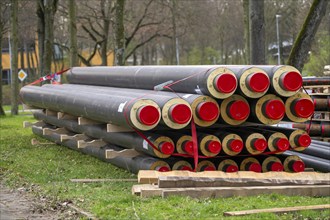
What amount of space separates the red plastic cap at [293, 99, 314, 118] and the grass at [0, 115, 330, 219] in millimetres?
1763

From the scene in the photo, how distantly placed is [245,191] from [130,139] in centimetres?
285

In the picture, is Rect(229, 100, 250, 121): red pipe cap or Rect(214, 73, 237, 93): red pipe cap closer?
Rect(214, 73, 237, 93): red pipe cap

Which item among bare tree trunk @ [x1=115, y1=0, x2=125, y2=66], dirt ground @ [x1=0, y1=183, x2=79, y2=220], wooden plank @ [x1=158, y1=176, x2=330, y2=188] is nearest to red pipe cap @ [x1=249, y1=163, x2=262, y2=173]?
wooden plank @ [x1=158, y1=176, x2=330, y2=188]

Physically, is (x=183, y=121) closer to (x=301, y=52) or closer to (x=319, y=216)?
(x=319, y=216)

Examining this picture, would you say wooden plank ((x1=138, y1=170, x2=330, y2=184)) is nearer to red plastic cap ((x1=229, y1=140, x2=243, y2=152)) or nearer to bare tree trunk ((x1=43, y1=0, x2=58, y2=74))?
red plastic cap ((x1=229, y1=140, x2=243, y2=152))

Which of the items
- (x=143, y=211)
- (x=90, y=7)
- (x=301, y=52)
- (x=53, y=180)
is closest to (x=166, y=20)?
(x=90, y=7)

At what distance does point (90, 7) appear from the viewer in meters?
38.6

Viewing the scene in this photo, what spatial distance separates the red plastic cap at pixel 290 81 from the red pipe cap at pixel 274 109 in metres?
0.28

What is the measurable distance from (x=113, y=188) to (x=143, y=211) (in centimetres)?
210

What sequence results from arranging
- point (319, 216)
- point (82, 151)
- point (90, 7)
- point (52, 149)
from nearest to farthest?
1. point (319, 216)
2. point (82, 151)
3. point (52, 149)
4. point (90, 7)

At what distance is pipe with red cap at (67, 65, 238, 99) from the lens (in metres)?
9.91

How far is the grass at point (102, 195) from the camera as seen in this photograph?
7816mm

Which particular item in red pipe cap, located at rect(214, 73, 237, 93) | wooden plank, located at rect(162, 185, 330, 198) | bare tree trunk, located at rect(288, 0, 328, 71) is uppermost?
bare tree trunk, located at rect(288, 0, 328, 71)

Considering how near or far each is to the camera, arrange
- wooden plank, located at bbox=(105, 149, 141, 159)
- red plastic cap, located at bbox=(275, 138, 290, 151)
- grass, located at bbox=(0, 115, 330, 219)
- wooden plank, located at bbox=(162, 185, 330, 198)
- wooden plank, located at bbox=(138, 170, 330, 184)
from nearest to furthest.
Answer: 1. grass, located at bbox=(0, 115, 330, 219)
2. wooden plank, located at bbox=(162, 185, 330, 198)
3. wooden plank, located at bbox=(138, 170, 330, 184)
4. red plastic cap, located at bbox=(275, 138, 290, 151)
5. wooden plank, located at bbox=(105, 149, 141, 159)
